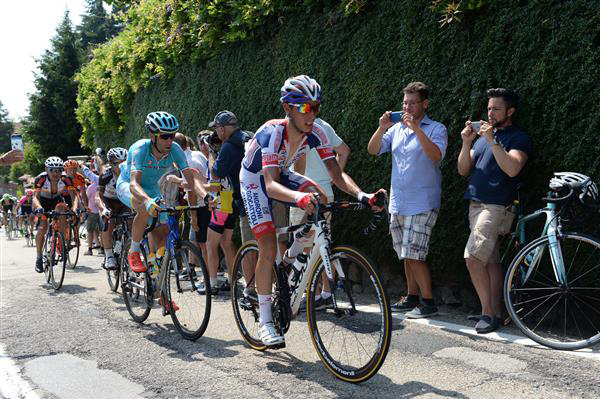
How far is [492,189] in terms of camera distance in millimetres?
5297

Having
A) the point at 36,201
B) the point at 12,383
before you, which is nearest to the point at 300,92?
the point at 12,383

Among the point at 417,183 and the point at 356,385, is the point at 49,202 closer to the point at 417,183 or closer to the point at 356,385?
the point at 417,183

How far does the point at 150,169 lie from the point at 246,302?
7.13 ft

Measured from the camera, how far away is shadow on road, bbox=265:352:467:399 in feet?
12.8

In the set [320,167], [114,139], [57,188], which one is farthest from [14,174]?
[320,167]

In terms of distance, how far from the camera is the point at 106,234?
360 inches

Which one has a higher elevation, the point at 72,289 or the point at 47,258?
the point at 47,258

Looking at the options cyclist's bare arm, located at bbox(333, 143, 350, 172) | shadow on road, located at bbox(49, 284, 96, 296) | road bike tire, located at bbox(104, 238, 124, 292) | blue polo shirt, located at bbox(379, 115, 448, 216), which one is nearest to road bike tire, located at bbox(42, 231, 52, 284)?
shadow on road, located at bbox(49, 284, 96, 296)

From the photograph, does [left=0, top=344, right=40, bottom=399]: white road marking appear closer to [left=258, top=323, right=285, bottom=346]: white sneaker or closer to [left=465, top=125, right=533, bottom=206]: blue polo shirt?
[left=258, top=323, right=285, bottom=346]: white sneaker

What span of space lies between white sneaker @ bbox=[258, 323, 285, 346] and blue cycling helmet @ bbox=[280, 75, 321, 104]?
5.85 feet

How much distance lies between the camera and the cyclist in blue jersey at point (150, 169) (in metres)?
6.00

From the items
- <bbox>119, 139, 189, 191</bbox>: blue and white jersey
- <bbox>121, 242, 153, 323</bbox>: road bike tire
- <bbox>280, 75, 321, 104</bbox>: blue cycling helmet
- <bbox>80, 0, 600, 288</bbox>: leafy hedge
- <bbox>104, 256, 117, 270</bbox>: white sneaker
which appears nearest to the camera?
<bbox>280, 75, 321, 104</bbox>: blue cycling helmet

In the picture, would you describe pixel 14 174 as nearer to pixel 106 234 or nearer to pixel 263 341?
pixel 106 234

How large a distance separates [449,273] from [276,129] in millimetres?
2786
